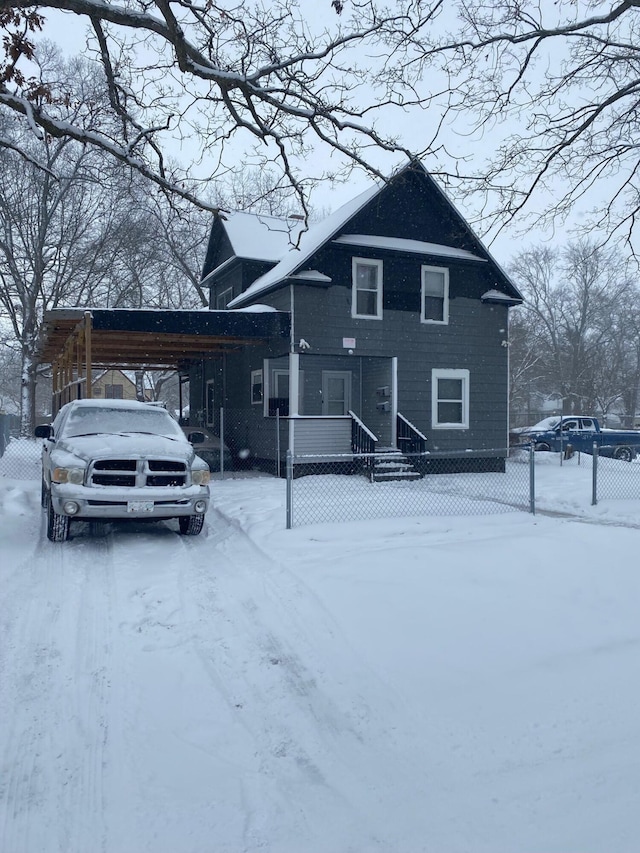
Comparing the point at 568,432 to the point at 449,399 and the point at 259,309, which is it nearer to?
the point at 449,399

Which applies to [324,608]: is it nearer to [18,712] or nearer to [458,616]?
[458,616]

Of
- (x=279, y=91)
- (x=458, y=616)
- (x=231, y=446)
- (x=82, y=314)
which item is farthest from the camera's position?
(x=231, y=446)

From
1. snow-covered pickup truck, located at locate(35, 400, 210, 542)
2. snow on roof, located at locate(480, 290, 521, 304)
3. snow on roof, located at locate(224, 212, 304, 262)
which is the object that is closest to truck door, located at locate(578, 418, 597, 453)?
snow on roof, located at locate(480, 290, 521, 304)

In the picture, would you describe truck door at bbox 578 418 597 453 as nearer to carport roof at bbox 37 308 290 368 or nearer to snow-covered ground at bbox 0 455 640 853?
carport roof at bbox 37 308 290 368

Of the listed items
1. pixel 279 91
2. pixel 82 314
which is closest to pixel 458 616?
pixel 279 91

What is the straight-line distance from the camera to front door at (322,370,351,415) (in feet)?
63.3

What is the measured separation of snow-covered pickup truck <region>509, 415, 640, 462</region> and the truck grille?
1671cm

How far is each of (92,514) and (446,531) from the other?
4573 millimetres

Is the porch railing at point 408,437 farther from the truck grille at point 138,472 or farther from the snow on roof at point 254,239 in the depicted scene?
the truck grille at point 138,472

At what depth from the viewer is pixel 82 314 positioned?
47.2 feet

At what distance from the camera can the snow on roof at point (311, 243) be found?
54.9ft

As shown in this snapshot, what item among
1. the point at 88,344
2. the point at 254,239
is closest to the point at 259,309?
the point at 88,344

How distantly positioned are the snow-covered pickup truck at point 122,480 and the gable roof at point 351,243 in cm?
835

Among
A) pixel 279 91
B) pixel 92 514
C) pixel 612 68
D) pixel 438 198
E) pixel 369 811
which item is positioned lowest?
pixel 369 811
